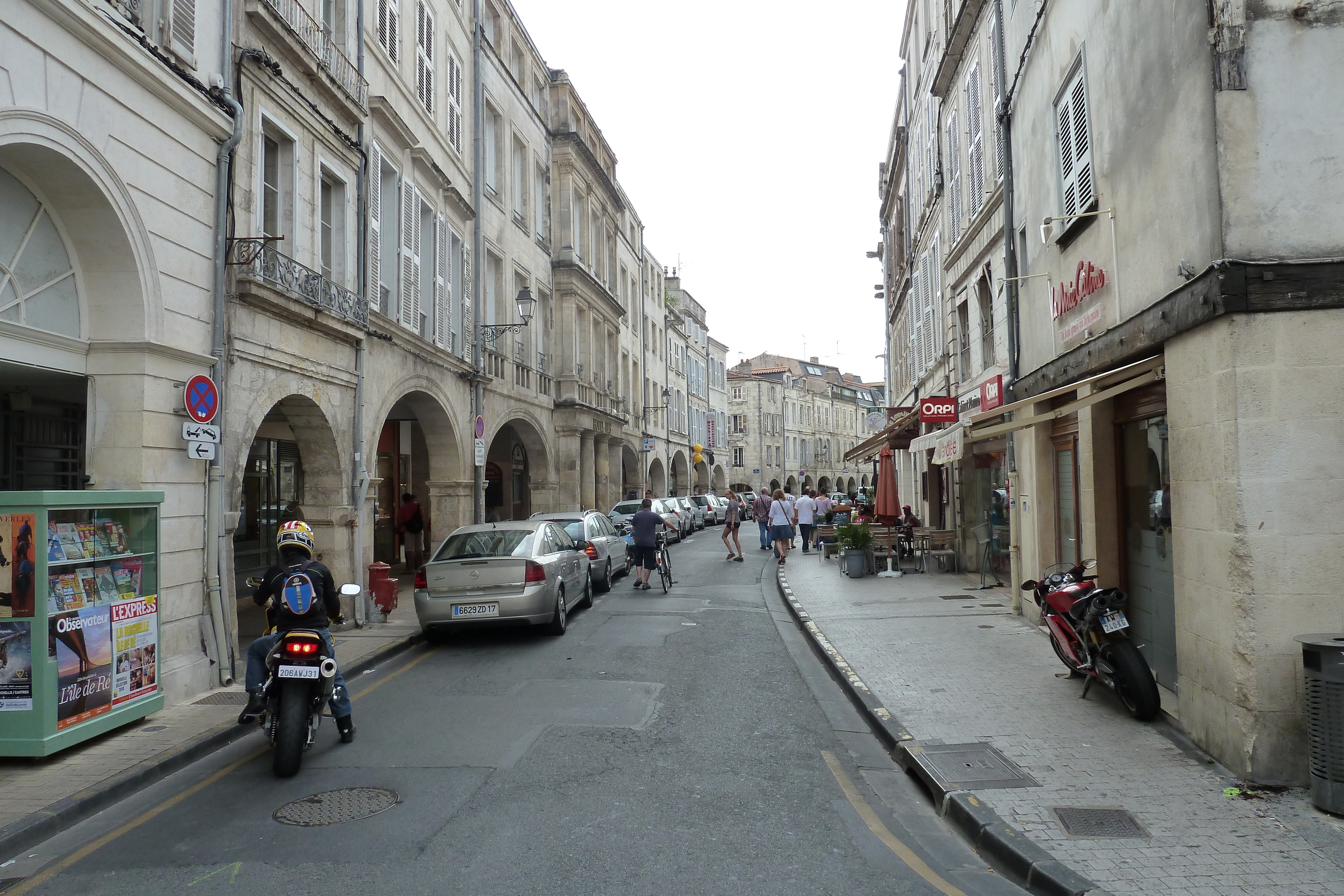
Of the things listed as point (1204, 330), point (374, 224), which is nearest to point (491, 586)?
point (374, 224)

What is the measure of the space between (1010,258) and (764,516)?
49.4ft

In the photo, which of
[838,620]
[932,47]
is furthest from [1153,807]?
[932,47]

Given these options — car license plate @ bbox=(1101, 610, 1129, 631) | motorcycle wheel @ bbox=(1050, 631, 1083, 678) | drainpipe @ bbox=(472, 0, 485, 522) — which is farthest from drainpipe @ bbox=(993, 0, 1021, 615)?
drainpipe @ bbox=(472, 0, 485, 522)

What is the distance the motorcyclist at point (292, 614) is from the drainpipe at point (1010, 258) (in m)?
8.39

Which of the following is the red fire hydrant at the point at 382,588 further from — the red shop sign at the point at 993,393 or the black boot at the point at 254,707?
the red shop sign at the point at 993,393

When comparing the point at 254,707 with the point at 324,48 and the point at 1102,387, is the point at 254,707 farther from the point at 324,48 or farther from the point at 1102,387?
the point at 324,48

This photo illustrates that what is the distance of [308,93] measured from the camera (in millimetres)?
11914

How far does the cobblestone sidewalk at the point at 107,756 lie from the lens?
5480 millimetres

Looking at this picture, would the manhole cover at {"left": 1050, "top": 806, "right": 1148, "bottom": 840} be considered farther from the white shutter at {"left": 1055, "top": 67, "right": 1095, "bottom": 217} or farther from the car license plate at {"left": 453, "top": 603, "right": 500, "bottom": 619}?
the car license plate at {"left": 453, "top": 603, "right": 500, "bottom": 619}

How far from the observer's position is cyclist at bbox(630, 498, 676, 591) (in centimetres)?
1650

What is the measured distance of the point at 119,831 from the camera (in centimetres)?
515

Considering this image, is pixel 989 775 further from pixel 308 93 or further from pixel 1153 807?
pixel 308 93

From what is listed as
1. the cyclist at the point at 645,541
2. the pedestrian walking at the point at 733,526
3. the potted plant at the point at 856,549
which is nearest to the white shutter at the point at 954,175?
the potted plant at the point at 856,549

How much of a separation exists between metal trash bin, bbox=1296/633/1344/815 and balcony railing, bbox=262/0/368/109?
11517 millimetres
